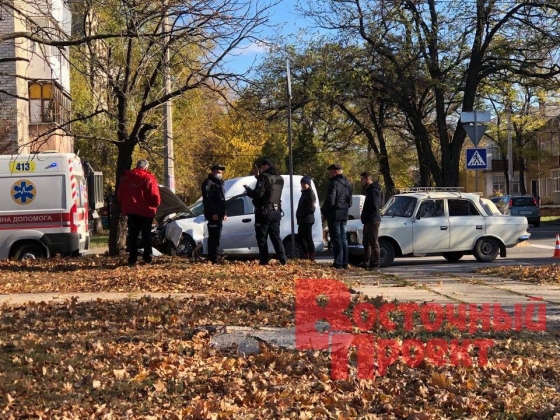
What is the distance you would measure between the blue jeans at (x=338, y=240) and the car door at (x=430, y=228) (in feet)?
9.36

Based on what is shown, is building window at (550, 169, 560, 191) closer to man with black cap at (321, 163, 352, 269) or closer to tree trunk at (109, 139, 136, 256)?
tree trunk at (109, 139, 136, 256)

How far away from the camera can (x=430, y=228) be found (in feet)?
57.3

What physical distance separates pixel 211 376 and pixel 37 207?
41.6ft

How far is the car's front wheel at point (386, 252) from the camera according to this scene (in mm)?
17125

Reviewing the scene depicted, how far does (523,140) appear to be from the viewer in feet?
223

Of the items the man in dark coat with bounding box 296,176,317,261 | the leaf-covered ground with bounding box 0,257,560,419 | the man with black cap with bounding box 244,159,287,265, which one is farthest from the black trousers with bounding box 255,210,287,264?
the leaf-covered ground with bounding box 0,257,560,419

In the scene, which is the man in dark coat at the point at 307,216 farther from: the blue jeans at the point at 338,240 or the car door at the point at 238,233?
the car door at the point at 238,233

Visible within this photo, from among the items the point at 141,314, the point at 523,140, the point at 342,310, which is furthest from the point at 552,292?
the point at 523,140

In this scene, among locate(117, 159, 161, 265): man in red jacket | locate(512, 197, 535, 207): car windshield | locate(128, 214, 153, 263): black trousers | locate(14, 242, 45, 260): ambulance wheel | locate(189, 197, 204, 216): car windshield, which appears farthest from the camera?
locate(512, 197, 535, 207): car windshield

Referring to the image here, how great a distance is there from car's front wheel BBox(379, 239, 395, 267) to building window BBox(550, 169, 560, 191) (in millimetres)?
65826

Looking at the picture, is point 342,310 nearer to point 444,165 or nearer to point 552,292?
point 552,292

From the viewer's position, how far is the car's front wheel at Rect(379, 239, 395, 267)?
674 inches

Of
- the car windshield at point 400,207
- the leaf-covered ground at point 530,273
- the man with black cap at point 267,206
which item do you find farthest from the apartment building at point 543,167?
the man with black cap at point 267,206

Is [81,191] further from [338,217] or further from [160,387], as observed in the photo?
[160,387]
